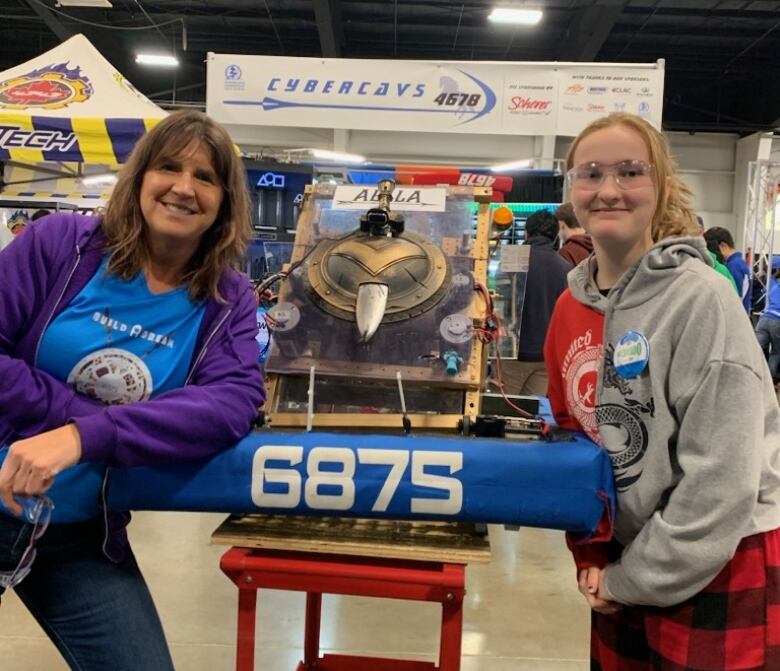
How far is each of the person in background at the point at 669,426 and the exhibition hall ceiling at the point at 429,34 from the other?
7587 millimetres

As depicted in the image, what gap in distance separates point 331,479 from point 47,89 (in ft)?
11.4

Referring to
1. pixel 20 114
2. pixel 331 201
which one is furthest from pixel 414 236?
pixel 20 114

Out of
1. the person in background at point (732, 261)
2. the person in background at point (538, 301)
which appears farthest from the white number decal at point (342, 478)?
the person in background at point (732, 261)

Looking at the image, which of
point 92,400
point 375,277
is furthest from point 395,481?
point 375,277

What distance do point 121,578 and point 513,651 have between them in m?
1.40

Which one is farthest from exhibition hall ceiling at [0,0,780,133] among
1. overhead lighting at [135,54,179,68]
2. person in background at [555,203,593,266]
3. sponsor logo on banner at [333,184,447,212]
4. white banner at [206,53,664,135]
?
sponsor logo on banner at [333,184,447,212]

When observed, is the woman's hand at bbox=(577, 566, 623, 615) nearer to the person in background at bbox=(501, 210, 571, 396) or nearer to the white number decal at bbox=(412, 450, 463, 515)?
the white number decal at bbox=(412, 450, 463, 515)

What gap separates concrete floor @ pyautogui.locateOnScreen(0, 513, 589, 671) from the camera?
80.1 inches

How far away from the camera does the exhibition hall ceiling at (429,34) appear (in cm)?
834

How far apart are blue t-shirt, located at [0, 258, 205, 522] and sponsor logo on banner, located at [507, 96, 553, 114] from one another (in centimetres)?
370

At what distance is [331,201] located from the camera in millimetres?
1708

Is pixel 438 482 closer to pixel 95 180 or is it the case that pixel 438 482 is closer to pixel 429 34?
pixel 95 180

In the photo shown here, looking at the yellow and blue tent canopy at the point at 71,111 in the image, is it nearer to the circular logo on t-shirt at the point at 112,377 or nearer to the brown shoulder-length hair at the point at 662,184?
the circular logo on t-shirt at the point at 112,377

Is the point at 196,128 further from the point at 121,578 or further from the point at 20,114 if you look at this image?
the point at 20,114
